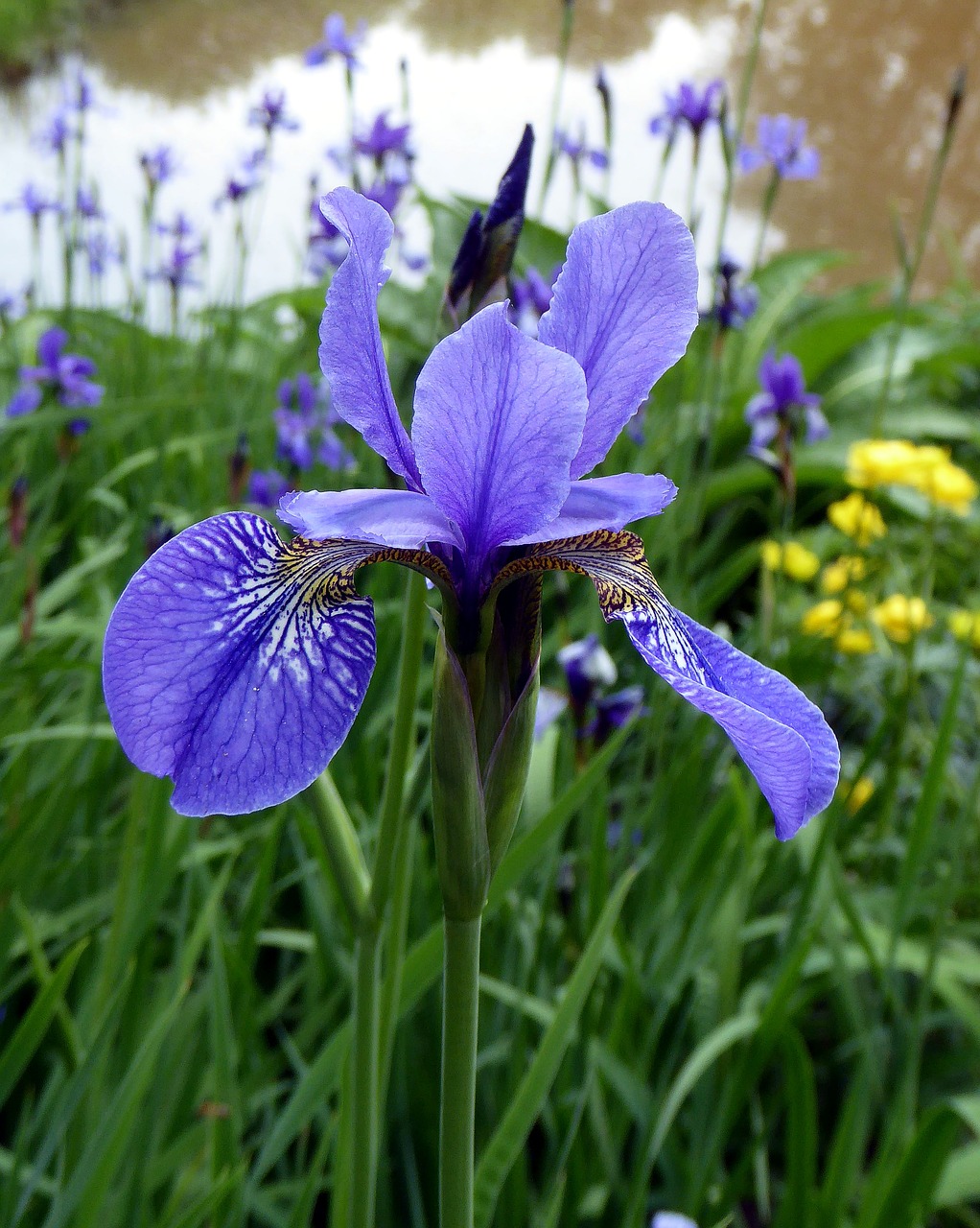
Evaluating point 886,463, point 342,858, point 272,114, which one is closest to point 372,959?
point 342,858

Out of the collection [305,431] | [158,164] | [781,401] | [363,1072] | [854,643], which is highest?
[158,164]

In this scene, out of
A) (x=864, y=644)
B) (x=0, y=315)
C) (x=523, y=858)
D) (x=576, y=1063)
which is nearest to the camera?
(x=523, y=858)

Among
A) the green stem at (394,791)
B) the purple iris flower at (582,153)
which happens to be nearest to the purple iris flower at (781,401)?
the purple iris flower at (582,153)

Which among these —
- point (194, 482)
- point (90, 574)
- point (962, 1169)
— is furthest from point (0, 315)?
point (962, 1169)

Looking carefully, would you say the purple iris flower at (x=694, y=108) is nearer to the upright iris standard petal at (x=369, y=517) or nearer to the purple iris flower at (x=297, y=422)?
the purple iris flower at (x=297, y=422)

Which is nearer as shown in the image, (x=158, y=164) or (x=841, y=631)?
(x=841, y=631)

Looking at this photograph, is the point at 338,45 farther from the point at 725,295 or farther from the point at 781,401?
the point at 781,401

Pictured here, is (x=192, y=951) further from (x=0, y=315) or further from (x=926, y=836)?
(x=0, y=315)
